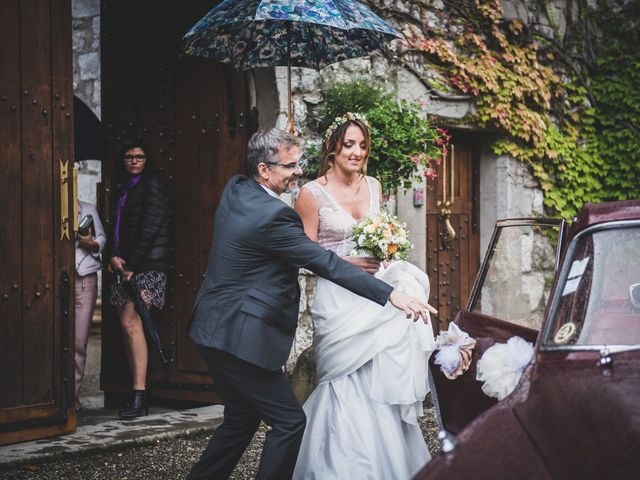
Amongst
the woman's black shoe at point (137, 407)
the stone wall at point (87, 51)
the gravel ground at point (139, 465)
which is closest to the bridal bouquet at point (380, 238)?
the gravel ground at point (139, 465)

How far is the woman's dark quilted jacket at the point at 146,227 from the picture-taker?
6.89 meters

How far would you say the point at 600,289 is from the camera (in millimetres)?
3156

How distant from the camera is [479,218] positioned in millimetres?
9164

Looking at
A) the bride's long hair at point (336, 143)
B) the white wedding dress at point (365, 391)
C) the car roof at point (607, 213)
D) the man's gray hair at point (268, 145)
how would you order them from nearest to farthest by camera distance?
the car roof at point (607, 213) < the man's gray hair at point (268, 145) < the white wedding dress at point (365, 391) < the bride's long hair at point (336, 143)

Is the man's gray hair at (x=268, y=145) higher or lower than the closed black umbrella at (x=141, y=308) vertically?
higher

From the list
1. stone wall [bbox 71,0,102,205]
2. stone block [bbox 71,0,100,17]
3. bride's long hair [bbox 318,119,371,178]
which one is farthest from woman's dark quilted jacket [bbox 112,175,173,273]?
stone block [bbox 71,0,100,17]

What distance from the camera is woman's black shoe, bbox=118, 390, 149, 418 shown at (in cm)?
665

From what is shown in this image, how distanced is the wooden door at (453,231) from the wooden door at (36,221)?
3.79 m

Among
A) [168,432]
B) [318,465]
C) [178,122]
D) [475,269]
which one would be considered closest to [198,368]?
[168,432]

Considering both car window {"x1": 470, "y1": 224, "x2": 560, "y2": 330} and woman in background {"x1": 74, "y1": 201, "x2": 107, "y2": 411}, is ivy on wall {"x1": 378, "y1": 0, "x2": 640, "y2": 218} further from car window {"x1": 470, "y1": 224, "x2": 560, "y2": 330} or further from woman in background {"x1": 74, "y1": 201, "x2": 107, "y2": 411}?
car window {"x1": 470, "y1": 224, "x2": 560, "y2": 330}

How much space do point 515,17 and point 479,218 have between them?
209cm

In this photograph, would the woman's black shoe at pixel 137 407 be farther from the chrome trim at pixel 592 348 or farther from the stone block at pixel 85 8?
the stone block at pixel 85 8

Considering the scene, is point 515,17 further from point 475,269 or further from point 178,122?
point 178,122

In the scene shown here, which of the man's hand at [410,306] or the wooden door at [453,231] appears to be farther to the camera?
the wooden door at [453,231]
